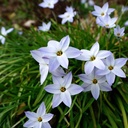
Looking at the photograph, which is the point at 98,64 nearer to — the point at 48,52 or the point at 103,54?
the point at 103,54

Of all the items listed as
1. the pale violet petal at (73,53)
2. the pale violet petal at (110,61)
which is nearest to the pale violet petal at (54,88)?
the pale violet petal at (73,53)

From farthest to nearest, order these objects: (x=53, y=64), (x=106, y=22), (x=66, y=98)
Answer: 1. (x=106, y=22)
2. (x=66, y=98)
3. (x=53, y=64)

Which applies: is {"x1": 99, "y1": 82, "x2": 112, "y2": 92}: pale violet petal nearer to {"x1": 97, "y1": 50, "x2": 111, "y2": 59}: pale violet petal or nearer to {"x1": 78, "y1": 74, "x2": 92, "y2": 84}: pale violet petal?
{"x1": 78, "y1": 74, "x2": 92, "y2": 84}: pale violet petal

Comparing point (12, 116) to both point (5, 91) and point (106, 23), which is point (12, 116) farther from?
point (106, 23)

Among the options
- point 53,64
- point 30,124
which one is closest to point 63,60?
point 53,64

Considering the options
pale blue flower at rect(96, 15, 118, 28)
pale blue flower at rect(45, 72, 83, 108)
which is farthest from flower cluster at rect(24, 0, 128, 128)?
pale blue flower at rect(96, 15, 118, 28)

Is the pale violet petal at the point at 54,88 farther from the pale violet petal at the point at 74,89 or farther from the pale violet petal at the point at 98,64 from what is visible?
the pale violet petal at the point at 98,64
